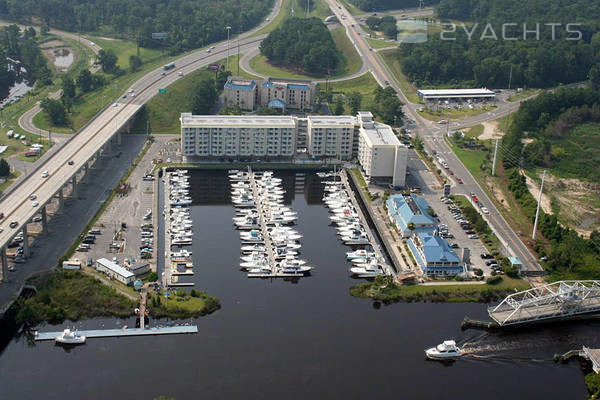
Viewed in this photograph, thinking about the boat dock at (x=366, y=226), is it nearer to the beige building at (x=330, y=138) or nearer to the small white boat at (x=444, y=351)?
the beige building at (x=330, y=138)

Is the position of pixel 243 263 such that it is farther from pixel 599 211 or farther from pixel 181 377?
pixel 599 211

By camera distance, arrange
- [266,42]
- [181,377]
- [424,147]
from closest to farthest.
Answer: [181,377] → [424,147] → [266,42]

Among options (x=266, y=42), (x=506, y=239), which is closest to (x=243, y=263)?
(x=506, y=239)

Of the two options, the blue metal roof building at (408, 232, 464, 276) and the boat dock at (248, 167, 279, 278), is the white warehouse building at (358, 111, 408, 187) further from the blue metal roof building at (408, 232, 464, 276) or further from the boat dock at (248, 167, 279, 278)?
the blue metal roof building at (408, 232, 464, 276)

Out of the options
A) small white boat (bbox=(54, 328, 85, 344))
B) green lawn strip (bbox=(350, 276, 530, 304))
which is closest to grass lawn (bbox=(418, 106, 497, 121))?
green lawn strip (bbox=(350, 276, 530, 304))

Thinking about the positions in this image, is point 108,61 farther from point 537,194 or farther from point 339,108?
point 537,194

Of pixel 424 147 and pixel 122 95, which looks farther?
pixel 122 95

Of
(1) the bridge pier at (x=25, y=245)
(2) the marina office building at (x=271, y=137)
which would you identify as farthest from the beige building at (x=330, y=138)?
(1) the bridge pier at (x=25, y=245)
